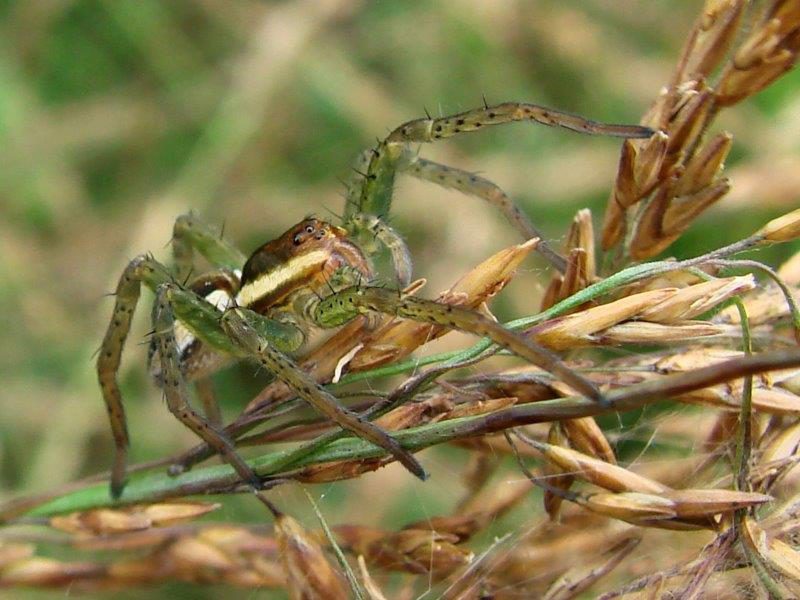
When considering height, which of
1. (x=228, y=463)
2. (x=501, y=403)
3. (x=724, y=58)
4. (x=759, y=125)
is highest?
(x=724, y=58)

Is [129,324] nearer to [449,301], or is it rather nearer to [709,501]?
[449,301]

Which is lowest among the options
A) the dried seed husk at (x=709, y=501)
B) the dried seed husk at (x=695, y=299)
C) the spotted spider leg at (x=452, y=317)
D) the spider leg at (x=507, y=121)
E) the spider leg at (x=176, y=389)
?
the dried seed husk at (x=709, y=501)

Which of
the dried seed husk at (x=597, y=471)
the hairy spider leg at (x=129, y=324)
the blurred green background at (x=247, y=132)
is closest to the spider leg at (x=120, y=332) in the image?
the hairy spider leg at (x=129, y=324)

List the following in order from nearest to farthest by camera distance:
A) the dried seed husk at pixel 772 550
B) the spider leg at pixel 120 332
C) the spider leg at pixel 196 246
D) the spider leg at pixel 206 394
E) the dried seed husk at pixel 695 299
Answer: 1. the dried seed husk at pixel 772 550
2. the dried seed husk at pixel 695 299
3. the spider leg at pixel 120 332
4. the spider leg at pixel 206 394
5. the spider leg at pixel 196 246

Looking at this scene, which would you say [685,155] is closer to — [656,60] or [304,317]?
[304,317]

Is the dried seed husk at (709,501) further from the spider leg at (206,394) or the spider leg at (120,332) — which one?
the spider leg at (206,394)

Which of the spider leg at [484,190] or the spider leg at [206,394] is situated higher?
the spider leg at [484,190]

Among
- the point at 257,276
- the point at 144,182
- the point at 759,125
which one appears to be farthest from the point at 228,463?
the point at 144,182
